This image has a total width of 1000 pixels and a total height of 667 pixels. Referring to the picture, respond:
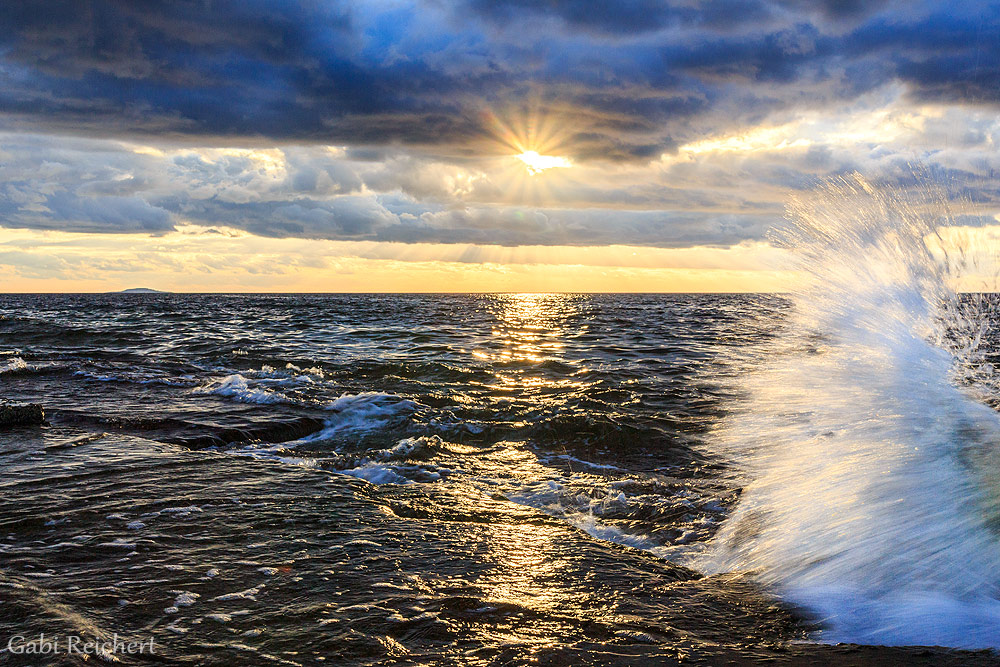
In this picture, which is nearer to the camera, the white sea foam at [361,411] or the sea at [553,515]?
the sea at [553,515]

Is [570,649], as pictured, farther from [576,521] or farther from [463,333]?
[463,333]

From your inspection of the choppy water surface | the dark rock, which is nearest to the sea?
the choppy water surface

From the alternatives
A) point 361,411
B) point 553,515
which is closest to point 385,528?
point 553,515

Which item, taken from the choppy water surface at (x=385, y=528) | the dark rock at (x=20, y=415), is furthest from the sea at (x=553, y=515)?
the dark rock at (x=20, y=415)

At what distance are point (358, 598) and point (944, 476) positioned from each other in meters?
4.83

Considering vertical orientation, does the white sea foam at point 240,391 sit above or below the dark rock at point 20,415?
below

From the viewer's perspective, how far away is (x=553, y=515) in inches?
238

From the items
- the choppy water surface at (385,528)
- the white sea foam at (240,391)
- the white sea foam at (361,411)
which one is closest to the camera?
the choppy water surface at (385,528)

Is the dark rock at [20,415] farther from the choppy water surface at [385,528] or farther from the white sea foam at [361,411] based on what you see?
the white sea foam at [361,411]

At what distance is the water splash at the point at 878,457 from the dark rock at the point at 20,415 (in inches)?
351

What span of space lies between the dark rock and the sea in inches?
13.3

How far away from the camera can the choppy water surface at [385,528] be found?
3.49 metres

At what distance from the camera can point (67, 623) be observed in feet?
11.0

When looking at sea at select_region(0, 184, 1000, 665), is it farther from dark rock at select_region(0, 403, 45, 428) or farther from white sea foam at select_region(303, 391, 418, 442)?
dark rock at select_region(0, 403, 45, 428)
